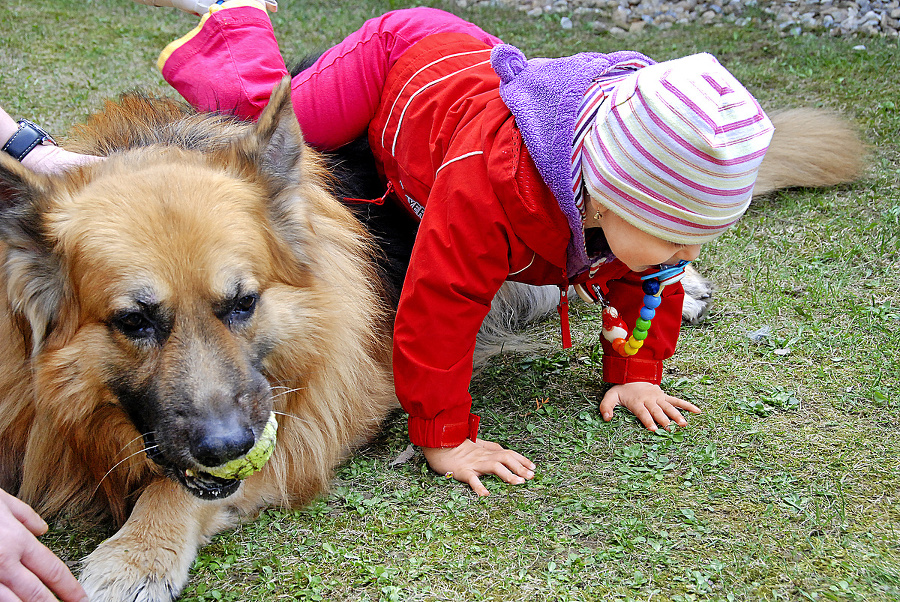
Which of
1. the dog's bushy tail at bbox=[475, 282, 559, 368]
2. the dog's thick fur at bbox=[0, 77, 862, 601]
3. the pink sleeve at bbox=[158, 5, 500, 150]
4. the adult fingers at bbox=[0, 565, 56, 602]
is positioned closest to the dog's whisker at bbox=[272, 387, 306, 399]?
the dog's thick fur at bbox=[0, 77, 862, 601]

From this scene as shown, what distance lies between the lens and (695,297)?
3.34m

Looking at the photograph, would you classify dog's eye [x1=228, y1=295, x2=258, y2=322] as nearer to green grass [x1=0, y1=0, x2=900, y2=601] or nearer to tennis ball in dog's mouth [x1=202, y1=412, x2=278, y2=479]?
tennis ball in dog's mouth [x1=202, y1=412, x2=278, y2=479]

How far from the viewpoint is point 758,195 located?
417cm

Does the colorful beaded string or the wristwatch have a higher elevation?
the wristwatch

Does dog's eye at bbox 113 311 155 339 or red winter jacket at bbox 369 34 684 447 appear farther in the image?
red winter jacket at bbox 369 34 684 447

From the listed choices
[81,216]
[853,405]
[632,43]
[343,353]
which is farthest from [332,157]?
[632,43]

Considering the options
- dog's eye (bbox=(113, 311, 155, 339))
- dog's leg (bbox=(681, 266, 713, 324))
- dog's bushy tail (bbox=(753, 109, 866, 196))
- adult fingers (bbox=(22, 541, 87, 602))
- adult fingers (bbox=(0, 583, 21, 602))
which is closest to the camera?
adult fingers (bbox=(0, 583, 21, 602))

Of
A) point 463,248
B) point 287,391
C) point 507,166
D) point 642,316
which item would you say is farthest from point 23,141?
point 642,316

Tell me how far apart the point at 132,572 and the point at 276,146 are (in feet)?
4.11

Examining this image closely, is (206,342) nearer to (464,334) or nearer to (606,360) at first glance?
(464,334)

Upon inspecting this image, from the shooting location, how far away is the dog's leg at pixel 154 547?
6.65ft

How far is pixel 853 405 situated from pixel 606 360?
86 centimetres

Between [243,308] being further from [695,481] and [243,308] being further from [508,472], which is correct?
[695,481]

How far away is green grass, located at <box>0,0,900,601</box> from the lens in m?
2.07
